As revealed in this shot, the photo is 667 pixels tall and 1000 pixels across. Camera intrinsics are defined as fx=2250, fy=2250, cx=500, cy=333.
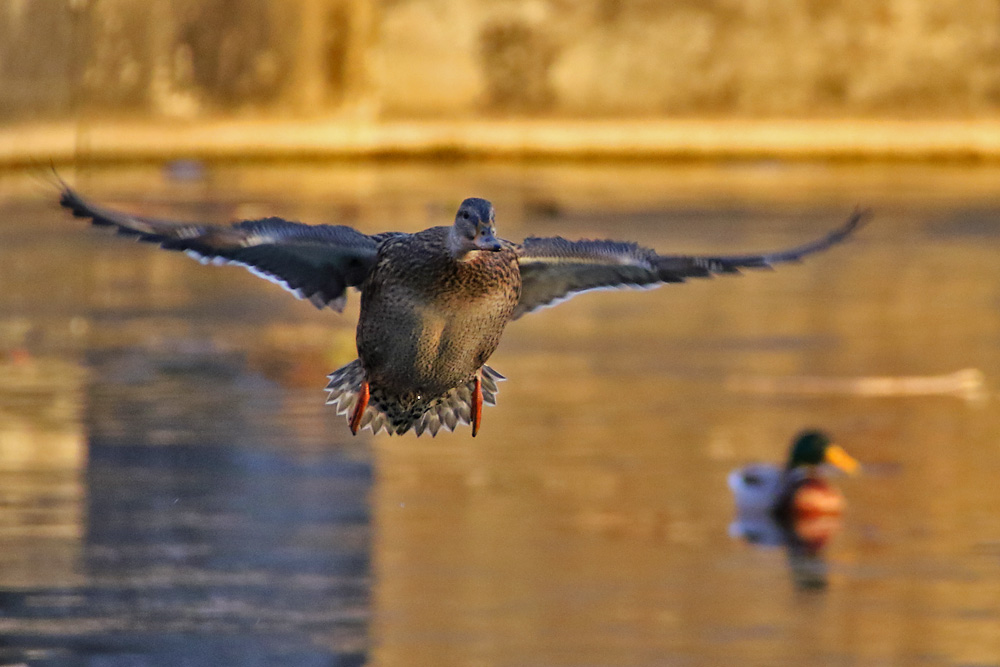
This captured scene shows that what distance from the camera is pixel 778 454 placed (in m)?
19.2

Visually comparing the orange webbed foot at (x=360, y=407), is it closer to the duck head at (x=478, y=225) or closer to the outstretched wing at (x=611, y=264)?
the outstretched wing at (x=611, y=264)

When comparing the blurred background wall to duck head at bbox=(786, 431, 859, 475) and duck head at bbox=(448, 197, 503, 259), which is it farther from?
duck head at bbox=(448, 197, 503, 259)

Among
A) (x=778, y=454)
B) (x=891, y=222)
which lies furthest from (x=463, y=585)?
(x=891, y=222)

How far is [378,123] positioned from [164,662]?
27.6m

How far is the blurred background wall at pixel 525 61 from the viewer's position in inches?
1613

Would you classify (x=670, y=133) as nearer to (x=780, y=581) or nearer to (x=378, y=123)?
(x=378, y=123)

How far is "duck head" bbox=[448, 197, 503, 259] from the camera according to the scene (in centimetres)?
780

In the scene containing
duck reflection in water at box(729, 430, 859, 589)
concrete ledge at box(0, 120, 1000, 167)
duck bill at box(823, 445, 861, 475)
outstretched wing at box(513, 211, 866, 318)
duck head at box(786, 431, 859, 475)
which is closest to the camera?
outstretched wing at box(513, 211, 866, 318)

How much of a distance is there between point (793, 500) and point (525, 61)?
2436 centimetres

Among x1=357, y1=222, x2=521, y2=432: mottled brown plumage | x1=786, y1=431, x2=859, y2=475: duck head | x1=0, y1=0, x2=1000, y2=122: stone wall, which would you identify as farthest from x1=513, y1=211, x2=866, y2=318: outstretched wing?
x1=0, y1=0, x2=1000, y2=122: stone wall

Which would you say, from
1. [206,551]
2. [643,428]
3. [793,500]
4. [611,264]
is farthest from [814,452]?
[611,264]

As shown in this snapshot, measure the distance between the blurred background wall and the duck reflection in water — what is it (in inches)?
940

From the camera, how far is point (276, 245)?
8547 mm

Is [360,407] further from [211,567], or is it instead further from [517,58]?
[517,58]
